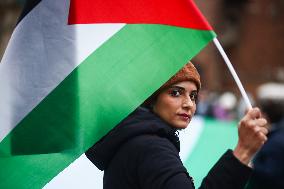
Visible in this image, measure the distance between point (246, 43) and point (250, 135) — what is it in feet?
85.6

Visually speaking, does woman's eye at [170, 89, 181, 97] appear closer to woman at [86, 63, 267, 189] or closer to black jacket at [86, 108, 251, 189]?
woman at [86, 63, 267, 189]

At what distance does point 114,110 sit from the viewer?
2.94 metres

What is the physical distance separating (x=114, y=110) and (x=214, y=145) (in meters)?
4.25

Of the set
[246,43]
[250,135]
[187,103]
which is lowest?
[250,135]

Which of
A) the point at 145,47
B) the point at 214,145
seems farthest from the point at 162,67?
the point at 214,145

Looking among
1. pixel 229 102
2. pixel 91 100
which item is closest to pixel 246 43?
pixel 229 102

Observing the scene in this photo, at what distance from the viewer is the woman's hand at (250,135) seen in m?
2.51

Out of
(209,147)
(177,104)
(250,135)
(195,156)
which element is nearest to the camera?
(250,135)

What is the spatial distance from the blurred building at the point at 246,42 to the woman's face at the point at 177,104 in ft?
79.8

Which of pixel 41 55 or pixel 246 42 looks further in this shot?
pixel 246 42

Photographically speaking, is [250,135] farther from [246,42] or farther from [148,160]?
[246,42]

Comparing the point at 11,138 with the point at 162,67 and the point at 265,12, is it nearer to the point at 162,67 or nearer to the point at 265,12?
the point at 162,67

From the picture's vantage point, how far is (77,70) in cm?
308

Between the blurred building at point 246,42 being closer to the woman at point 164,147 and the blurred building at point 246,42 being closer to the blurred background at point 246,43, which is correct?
the blurred background at point 246,43
